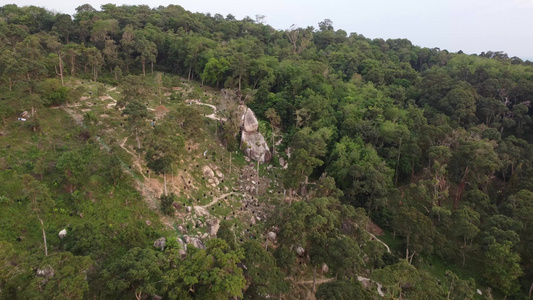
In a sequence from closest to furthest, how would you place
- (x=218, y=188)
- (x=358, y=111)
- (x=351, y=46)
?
(x=218, y=188)
(x=358, y=111)
(x=351, y=46)

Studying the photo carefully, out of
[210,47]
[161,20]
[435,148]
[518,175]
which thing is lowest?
[518,175]

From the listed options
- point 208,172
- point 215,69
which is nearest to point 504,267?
point 208,172

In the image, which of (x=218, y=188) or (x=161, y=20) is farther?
(x=161, y=20)

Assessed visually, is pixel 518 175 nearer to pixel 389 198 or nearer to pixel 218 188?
pixel 389 198

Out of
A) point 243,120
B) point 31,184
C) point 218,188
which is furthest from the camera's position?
point 243,120

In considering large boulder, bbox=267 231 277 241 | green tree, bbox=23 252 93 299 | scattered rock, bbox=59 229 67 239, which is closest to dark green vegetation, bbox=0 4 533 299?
green tree, bbox=23 252 93 299

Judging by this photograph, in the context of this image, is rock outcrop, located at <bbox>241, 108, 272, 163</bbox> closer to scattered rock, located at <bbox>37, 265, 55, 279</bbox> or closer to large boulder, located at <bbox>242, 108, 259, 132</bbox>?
large boulder, located at <bbox>242, 108, 259, 132</bbox>

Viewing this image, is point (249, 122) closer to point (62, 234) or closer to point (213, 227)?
point (213, 227)

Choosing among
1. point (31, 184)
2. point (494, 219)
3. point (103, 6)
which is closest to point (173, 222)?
point (31, 184)
